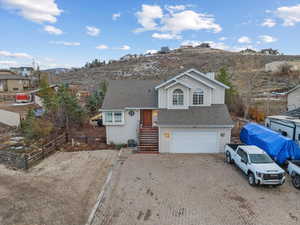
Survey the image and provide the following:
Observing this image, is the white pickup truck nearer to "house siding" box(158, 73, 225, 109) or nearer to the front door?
"house siding" box(158, 73, 225, 109)

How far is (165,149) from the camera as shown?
15953 mm

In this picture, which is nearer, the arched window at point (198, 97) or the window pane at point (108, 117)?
the window pane at point (108, 117)

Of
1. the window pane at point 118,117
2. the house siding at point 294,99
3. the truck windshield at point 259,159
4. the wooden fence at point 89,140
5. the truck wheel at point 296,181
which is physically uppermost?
the house siding at point 294,99

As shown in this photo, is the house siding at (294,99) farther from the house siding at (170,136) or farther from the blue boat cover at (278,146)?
the house siding at (170,136)

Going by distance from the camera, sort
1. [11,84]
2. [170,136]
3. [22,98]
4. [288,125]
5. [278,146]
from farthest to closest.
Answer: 1. [11,84]
2. [22,98]
3. [170,136]
4. [288,125]
5. [278,146]

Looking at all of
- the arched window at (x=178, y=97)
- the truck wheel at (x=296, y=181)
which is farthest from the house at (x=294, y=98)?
the truck wheel at (x=296, y=181)

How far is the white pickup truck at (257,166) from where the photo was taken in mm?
9953

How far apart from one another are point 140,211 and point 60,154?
10.2 m

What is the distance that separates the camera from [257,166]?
10438 millimetres

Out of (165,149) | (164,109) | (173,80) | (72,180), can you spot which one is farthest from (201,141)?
(72,180)

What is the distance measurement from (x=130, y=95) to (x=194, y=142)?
7874 millimetres

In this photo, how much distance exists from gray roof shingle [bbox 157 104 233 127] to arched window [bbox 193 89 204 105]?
640 mm

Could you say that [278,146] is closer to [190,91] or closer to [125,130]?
[190,91]


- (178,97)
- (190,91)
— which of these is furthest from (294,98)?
(178,97)
